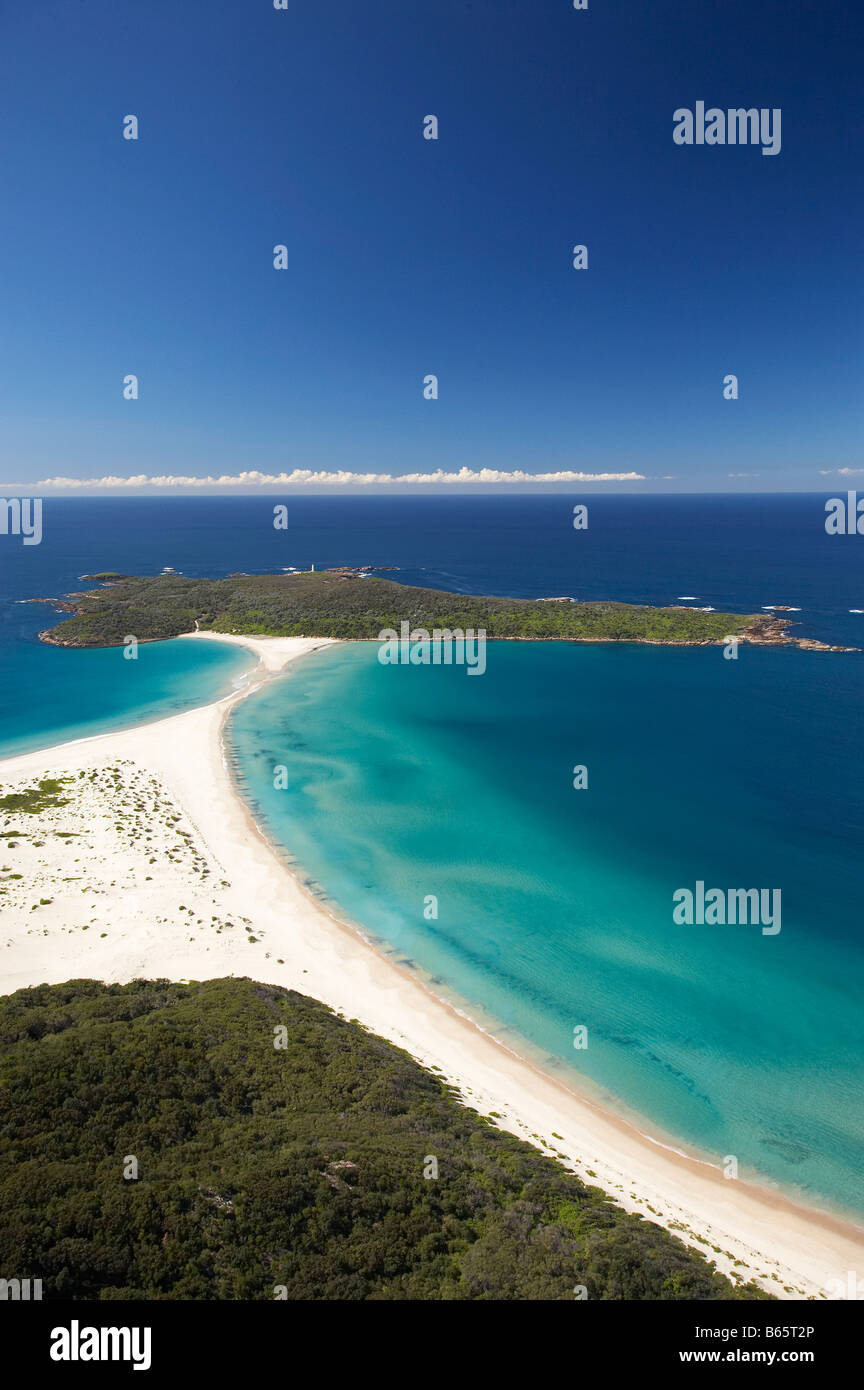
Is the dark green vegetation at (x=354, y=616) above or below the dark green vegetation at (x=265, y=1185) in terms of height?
above

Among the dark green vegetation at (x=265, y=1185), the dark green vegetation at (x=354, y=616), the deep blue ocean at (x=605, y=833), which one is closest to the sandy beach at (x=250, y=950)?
the deep blue ocean at (x=605, y=833)

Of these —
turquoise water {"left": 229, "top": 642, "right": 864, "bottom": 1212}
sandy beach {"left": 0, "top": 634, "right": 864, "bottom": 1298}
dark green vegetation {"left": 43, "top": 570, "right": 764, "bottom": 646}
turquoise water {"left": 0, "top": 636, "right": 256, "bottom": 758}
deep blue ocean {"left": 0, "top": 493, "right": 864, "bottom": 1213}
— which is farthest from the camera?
dark green vegetation {"left": 43, "top": 570, "right": 764, "bottom": 646}

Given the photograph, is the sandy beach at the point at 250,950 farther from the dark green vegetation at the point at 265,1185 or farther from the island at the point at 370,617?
the island at the point at 370,617

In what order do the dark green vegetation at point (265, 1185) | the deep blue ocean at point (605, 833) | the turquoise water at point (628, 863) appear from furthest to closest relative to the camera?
the deep blue ocean at point (605, 833) < the turquoise water at point (628, 863) < the dark green vegetation at point (265, 1185)

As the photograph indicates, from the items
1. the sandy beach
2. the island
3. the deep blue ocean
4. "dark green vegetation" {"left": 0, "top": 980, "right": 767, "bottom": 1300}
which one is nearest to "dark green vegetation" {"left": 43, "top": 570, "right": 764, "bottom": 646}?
the island

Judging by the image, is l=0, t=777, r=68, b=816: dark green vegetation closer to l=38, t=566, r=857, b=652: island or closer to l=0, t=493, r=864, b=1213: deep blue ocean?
l=0, t=493, r=864, b=1213: deep blue ocean

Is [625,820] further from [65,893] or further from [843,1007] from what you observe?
[65,893]
